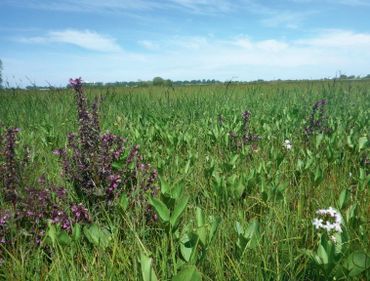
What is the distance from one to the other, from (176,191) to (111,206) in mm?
608

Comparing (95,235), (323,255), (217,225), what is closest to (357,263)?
(323,255)

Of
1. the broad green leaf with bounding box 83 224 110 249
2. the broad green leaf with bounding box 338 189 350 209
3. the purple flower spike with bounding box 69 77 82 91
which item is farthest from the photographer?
the purple flower spike with bounding box 69 77 82 91

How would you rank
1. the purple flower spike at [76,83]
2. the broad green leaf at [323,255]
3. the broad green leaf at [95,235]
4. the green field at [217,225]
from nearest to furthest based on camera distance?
the broad green leaf at [323,255]
the green field at [217,225]
the broad green leaf at [95,235]
the purple flower spike at [76,83]

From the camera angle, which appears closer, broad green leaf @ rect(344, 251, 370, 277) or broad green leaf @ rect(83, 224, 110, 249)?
broad green leaf @ rect(344, 251, 370, 277)

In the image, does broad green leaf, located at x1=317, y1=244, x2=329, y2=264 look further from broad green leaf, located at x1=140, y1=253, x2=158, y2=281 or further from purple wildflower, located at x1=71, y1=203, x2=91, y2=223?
purple wildflower, located at x1=71, y1=203, x2=91, y2=223

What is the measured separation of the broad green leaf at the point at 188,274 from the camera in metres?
1.27

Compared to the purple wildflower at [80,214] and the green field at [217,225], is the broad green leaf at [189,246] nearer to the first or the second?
the green field at [217,225]

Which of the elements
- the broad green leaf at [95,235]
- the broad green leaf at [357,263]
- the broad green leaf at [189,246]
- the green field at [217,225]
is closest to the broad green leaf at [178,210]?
the green field at [217,225]

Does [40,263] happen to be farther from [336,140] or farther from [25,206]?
[336,140]

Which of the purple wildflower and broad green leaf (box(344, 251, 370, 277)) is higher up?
broad green leaf (box(344, 251, 370, 277))

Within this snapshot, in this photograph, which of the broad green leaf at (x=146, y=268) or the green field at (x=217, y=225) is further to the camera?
the green field at (x=217, y=225)

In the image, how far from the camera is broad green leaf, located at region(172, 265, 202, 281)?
4.17 ft

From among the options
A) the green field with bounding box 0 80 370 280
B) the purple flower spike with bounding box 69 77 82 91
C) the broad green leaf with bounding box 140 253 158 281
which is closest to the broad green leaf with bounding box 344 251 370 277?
the green field with bounding box 0 80 370 280

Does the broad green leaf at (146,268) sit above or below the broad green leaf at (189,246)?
above
